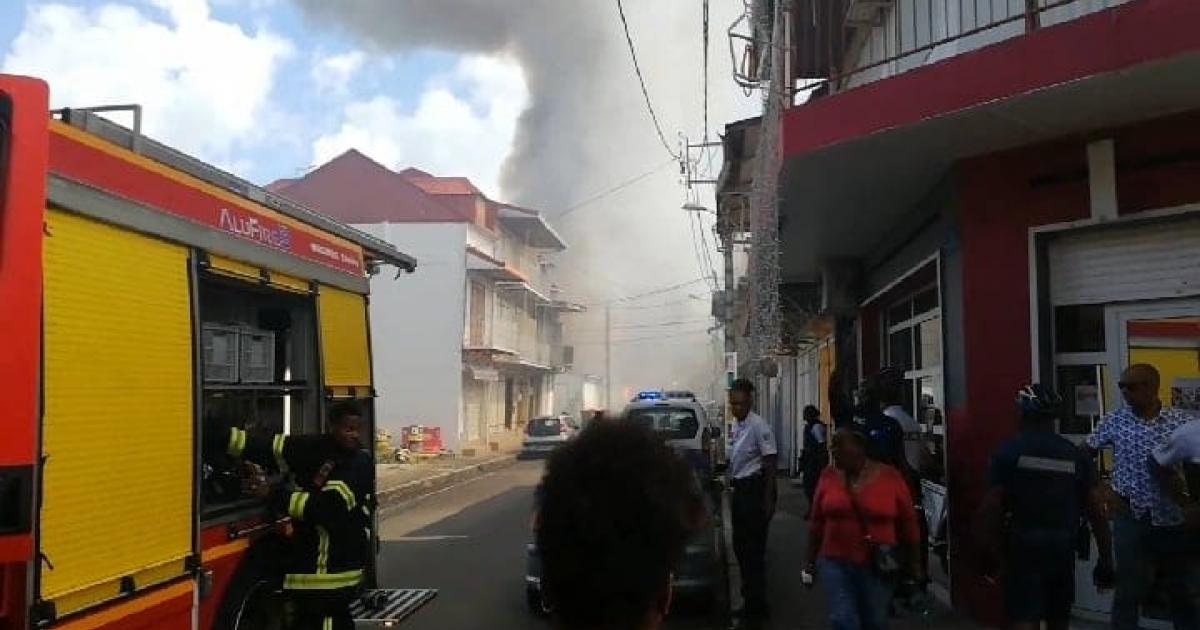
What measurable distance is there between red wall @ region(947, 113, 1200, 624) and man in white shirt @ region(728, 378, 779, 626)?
1.38 meters

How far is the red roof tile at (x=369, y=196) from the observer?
35219mm

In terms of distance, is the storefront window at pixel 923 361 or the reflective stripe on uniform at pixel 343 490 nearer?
the reflective stripe on uniform at pixel 343 490

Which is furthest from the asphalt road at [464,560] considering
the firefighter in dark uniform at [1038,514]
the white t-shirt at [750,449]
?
the firefighter in dark uniform at [1038,514]

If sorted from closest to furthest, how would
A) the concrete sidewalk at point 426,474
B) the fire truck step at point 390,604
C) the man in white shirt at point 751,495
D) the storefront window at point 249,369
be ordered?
1. the storefront window at point 249,369
2. the fire truck step at point 390,604
3. the man in white shirt at point 751,495
4. the concrete sidewalk at point 426,474

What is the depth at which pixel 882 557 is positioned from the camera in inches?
175

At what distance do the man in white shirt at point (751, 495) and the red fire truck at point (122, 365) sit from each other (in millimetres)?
3037

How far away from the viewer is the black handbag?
444cm

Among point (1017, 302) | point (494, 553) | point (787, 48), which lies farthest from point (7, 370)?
point (494, 553)

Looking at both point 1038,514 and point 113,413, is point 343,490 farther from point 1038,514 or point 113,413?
point 1038,514

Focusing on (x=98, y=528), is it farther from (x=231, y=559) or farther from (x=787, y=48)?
(x=787, y=48)

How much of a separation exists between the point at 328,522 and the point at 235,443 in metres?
A: 0.62

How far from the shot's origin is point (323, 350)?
5.50 meters

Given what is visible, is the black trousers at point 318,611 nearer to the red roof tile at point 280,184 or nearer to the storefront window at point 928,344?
the storefront window at point 928,344

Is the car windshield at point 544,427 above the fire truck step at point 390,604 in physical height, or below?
above
